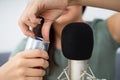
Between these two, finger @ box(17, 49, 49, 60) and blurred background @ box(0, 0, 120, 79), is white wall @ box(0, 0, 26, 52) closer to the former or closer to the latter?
blurred background @ box(0, 0, 120, 79)

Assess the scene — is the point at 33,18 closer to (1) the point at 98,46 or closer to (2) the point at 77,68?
(2) the point at 77,68

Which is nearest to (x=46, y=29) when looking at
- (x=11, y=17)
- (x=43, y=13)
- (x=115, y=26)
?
(x=43, y=13)

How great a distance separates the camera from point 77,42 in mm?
442

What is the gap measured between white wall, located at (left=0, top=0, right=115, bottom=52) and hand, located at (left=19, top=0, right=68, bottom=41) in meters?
0.94

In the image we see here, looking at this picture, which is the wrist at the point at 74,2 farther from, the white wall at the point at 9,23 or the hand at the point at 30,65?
the white wall at the point at 9,23

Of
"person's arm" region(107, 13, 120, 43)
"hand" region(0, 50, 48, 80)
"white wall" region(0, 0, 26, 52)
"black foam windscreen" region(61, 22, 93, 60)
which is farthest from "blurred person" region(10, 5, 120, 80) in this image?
"white wall" region(0, 0, 26, 52)

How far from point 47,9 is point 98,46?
0.45 metres

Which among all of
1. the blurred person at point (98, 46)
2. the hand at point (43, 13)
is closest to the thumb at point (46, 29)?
the hand at point (43, 13)

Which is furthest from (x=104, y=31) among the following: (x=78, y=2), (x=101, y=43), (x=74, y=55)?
(x=74, y=55)

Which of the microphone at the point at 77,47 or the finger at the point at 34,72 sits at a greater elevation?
the microphone at the point at 77,47

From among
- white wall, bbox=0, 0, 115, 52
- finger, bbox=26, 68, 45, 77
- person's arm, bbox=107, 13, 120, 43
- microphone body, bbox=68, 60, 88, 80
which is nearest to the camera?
microphone body, bbox=68, 60, 88, 80

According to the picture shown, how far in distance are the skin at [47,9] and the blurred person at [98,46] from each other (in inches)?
12.9

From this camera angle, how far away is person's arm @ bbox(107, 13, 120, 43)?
88 cm

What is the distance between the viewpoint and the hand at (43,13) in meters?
0.54
